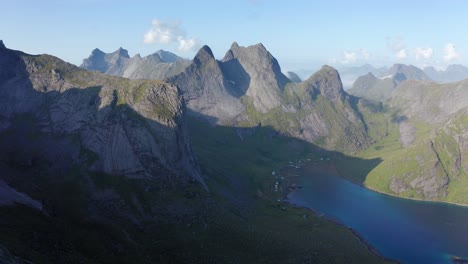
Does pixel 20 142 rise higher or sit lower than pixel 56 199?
higher

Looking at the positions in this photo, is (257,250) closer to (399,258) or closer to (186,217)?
(186,217)

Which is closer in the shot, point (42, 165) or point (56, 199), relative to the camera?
point (56, 199)

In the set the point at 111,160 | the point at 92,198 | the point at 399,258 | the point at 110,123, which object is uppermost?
the point at 110,123

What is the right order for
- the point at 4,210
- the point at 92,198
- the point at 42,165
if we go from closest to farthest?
the point at 4,210 < the point at 92,198 < the point at 42,165

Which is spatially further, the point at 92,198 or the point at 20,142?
the point at 20,142

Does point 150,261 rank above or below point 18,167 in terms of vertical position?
below

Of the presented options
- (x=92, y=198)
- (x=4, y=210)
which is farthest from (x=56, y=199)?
(x=4, y=210)

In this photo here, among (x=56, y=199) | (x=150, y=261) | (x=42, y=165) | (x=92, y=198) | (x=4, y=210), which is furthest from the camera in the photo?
(x=42, y=165)

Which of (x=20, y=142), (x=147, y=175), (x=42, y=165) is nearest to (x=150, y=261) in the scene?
(x=147, y=175)

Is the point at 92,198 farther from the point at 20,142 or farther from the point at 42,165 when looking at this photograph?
the point at 20,142
